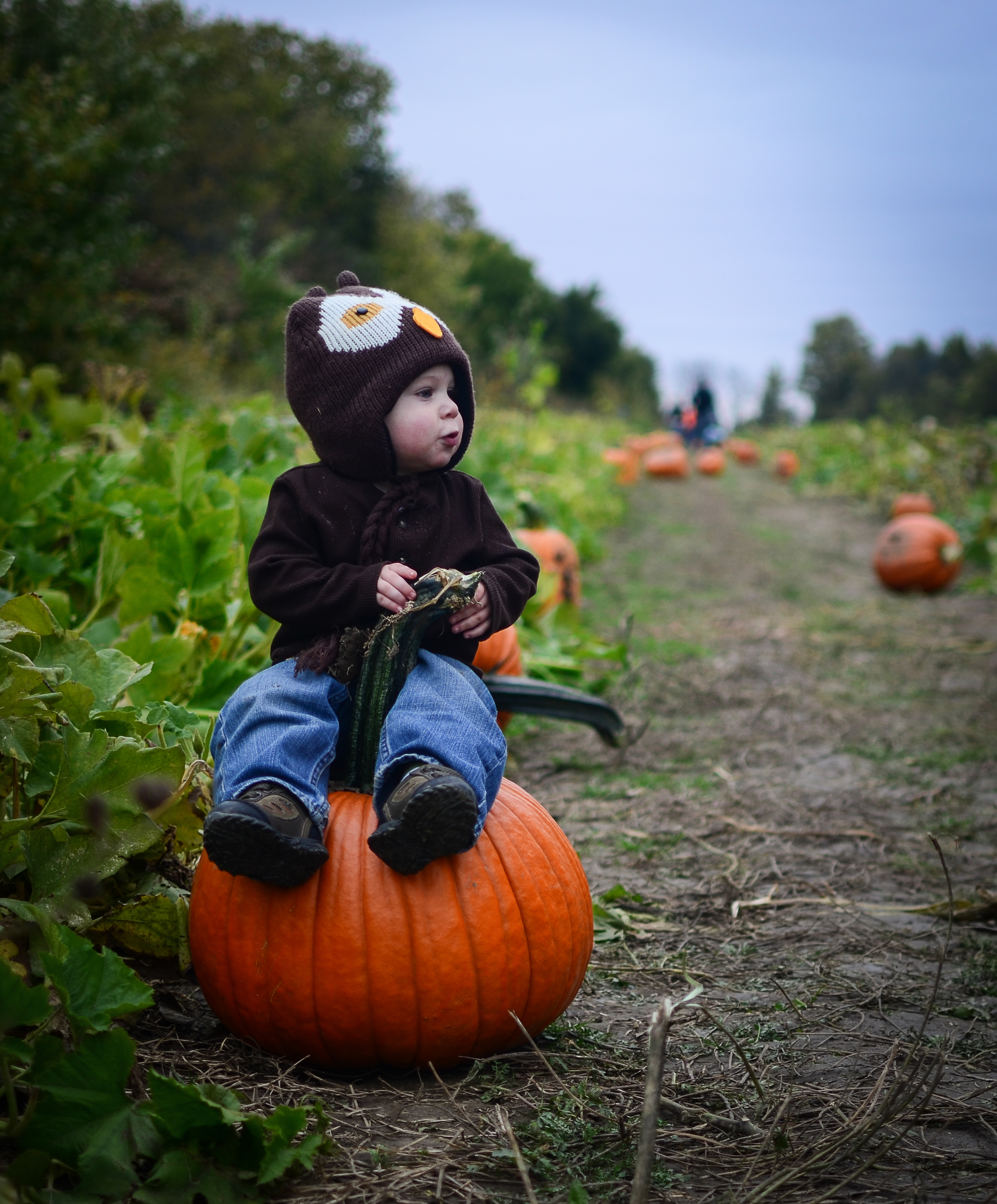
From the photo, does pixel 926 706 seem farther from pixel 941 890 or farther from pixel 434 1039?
pixel 434 1039

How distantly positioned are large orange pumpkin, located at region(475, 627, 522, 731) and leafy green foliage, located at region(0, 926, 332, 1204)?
2.15m

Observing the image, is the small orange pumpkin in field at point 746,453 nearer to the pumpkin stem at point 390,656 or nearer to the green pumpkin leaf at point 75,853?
the pumpkin stem at point 390,656

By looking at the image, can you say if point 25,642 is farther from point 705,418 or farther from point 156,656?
point 705,418

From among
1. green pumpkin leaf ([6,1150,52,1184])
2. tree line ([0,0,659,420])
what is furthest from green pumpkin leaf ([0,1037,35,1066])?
tree line ([0,0,659,420])

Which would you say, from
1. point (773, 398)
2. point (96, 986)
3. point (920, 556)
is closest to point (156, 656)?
point (96, 986)

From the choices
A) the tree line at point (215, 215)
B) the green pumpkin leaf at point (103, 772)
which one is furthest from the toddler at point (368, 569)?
the tree line at point (215, 215)

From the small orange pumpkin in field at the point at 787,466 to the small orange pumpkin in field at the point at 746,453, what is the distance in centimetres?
429

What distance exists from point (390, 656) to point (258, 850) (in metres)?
0.44

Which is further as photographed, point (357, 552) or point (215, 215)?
point (215, 215)

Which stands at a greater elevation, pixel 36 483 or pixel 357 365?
pixel 357 365

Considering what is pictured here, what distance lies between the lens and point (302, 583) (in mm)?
1933

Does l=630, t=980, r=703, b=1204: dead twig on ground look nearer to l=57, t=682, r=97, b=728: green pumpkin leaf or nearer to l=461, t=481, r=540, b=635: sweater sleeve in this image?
l=461, t=481, r=540, b=635: sweater sleeve

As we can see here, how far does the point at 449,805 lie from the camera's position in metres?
1.67

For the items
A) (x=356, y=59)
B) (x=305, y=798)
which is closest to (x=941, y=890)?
(x=305, y=798)
